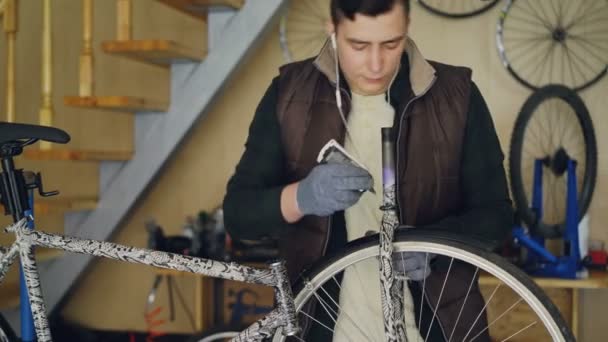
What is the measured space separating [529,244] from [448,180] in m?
1.22

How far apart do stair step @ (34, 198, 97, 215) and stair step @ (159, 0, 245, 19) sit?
0.76m

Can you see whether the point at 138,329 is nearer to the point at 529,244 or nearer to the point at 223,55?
the point at 223,55

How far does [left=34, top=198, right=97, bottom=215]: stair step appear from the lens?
2.25 m

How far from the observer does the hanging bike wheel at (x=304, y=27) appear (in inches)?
113

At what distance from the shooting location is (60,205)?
→ 2.45 metres

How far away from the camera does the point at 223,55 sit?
249 cm

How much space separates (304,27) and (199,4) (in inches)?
22.8

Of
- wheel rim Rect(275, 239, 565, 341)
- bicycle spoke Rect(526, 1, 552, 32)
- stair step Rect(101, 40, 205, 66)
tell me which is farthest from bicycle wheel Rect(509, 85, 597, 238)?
wheel rim Rect(275, 239, 565, 341)

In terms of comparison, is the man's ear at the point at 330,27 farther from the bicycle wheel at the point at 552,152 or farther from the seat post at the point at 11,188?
the bicycle wheel at the point at 552,152

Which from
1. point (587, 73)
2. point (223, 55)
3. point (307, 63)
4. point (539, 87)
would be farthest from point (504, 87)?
point (307, 63)

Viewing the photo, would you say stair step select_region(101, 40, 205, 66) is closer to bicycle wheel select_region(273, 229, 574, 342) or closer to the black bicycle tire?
the black bicycle tire

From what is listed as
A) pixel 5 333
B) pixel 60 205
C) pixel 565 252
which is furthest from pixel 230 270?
pixel 565 252

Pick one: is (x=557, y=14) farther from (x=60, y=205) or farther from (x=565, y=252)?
(x=60, y=205)

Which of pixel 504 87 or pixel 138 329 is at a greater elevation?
pixel 504 87
